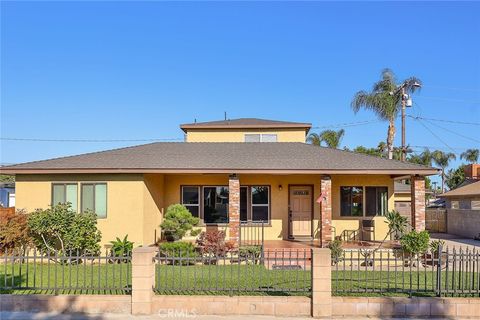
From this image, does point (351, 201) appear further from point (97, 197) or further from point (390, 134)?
point (390, 134)

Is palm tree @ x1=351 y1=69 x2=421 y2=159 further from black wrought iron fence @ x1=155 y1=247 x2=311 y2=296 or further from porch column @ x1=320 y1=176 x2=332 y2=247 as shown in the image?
black wrought iron fence @ x1=155 y1=247 x2=311 y2=296

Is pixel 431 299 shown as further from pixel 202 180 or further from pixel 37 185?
pixel 37 185

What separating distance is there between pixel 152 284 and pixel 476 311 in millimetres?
5904

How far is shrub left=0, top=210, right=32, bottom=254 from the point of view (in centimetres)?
1282


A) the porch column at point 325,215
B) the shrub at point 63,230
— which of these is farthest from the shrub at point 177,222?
the porch column at point 325,215

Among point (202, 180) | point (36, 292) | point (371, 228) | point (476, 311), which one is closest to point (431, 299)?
point (476, 311)

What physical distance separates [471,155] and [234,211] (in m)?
73.2

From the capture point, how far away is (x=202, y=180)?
57.3ft

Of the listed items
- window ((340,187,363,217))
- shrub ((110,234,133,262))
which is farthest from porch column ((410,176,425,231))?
shrub ((110,234,133,262))

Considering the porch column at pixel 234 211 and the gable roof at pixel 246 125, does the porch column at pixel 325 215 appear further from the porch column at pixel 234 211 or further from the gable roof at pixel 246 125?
the gable roof at pixel 246 125

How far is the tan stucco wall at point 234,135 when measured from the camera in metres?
21.2

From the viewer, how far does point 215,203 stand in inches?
692

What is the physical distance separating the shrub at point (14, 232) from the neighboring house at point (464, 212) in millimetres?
20953

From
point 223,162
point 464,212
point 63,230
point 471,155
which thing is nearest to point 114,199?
point 63,230
